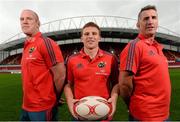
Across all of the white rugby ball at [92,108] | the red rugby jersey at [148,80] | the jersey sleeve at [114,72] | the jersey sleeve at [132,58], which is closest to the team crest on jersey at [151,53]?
the red rugby jersey at [148,80]

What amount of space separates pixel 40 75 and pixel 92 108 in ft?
2.40

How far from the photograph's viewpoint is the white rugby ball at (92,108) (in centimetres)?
320

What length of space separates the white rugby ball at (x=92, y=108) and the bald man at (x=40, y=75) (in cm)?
41

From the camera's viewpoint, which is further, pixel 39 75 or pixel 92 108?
pixel 39 75

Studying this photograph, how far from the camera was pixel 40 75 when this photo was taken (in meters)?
3.49

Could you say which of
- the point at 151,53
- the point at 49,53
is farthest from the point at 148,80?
the point at 49,53

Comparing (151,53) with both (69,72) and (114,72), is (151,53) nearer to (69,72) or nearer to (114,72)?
(114,72)

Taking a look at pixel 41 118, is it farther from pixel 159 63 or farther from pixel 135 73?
pixel 159 63

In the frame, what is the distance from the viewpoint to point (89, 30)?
3402 mm

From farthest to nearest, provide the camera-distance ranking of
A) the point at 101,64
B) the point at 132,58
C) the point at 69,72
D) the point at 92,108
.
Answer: the point at 69,72, the point at 101,64, the point at 92,108, the point at 132,58

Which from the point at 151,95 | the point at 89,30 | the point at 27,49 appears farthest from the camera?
the point at 27,49

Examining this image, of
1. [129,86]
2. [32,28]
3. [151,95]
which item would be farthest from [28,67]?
[151,95]

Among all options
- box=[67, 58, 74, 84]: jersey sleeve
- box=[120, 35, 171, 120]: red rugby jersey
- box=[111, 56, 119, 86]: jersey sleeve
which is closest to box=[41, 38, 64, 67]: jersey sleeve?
box=[67, 58, 74, 84]: jersey sleeve

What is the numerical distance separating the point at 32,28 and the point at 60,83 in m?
0.72
